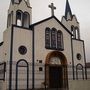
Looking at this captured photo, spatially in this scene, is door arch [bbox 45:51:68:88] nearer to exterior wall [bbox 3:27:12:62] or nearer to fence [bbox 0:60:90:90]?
fence [bbox 0:60:90:90]

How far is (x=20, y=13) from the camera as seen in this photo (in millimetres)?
19344

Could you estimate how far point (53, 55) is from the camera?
20.0 m

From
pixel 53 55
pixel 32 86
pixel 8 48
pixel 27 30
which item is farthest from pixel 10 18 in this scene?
pixel 32 86

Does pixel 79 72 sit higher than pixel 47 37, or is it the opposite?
pixel 47 37

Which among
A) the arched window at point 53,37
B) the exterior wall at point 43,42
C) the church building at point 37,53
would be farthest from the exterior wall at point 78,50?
the arched window at point 53,37

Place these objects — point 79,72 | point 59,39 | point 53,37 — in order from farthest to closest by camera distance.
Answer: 1. point 79,72
2. point 59,39
3. point 53,37

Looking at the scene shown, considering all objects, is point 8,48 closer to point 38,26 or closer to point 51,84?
point 38,26

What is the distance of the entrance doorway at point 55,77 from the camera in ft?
62.9

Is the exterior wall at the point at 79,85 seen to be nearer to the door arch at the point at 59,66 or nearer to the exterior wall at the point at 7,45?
the door arch at the point at 59,66

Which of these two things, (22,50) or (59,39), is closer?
(22,50)

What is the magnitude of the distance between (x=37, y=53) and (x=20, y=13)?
14.9 ft

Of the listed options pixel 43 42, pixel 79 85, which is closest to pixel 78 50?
pixel 43 42

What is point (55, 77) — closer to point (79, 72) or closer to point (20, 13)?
point (79, 72)

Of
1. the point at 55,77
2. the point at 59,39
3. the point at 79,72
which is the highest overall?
the point at 59,39
